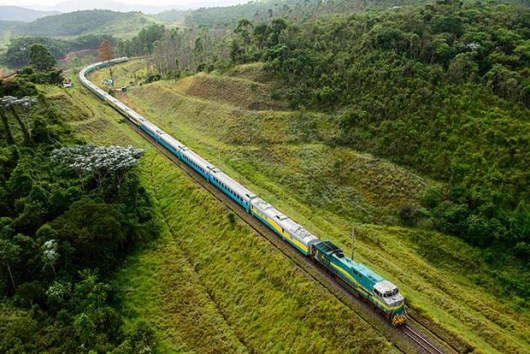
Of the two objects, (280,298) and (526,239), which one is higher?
(526,239)

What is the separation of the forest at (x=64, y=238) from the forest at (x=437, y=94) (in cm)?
2964

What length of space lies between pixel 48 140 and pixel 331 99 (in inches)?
1615

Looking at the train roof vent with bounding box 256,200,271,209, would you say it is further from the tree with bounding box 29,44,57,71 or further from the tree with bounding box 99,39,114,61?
the tree with bounding box 99,39,114,61

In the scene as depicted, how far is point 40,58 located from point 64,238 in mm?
72281

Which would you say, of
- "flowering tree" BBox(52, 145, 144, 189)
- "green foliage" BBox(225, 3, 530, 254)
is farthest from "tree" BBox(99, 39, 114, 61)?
"flowering tree" BBox(52, 145, 144, 189)

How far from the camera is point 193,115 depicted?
2734 inches

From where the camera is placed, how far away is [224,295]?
3362 cm

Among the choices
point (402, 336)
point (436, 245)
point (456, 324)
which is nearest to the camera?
point (402, 336)

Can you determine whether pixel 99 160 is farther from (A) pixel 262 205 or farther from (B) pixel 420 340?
(B) pixel 420 340

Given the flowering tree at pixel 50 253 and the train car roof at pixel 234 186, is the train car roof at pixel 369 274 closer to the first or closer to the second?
the train car roof at pixel 234 186

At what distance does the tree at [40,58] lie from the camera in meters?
85.2

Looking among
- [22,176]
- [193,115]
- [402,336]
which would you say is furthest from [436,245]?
[193,115]

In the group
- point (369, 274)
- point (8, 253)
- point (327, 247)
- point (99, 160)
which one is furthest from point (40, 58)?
point (369, 274)

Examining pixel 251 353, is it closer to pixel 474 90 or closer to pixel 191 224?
pixel 191 224
